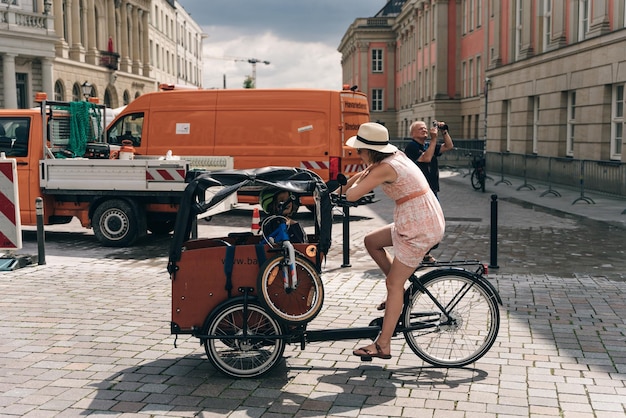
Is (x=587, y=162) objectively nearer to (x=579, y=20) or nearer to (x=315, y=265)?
(x=579, y=20)

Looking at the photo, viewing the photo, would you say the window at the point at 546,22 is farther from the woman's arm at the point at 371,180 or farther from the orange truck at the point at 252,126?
the woman's arm at the point at 371,180

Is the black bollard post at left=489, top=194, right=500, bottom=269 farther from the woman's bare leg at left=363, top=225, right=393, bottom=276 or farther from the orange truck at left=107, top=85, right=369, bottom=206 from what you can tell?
the orange truck at left=107, top=85, right=369, bottom=206

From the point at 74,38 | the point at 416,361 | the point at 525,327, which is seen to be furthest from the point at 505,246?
the point at 74,38

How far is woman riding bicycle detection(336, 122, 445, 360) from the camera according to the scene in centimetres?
536

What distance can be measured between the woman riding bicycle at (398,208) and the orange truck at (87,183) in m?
6.50

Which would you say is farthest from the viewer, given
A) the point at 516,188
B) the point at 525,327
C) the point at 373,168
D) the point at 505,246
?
the point at 516,188

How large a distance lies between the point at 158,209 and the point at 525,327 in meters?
6.97

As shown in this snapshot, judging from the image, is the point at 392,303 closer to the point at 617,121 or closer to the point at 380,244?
the point at 380,244

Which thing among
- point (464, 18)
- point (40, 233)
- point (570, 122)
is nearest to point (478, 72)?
point (464, 18)

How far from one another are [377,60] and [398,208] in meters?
85.7

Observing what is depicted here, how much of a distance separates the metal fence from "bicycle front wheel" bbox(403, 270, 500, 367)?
14895 mm

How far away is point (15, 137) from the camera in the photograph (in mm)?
12414

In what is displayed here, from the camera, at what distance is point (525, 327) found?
6895 millimetres

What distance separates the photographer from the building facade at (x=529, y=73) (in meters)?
23.5
